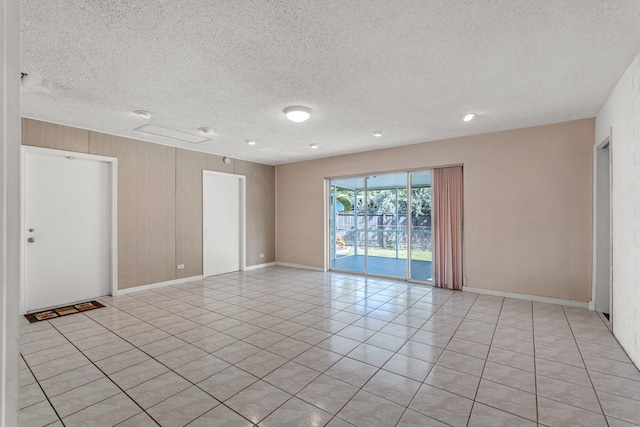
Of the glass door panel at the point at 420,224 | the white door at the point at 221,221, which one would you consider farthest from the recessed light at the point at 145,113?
the glass door panel at the point at 420,224

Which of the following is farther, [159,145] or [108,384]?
[159,145]

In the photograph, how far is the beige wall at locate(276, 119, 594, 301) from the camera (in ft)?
13.9

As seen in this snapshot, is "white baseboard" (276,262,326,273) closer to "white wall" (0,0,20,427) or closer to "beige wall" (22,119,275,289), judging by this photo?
"beige wall" (22,119,275,289)

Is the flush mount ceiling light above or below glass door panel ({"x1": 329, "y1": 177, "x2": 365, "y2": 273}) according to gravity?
above

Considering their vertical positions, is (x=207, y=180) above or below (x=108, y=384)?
above

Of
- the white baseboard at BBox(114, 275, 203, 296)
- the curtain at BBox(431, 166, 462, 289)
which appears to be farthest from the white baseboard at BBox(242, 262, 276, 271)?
the curtain at BBox(431, 166, 462, 289)

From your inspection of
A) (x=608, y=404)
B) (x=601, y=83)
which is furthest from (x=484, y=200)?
(x=608, y=404)

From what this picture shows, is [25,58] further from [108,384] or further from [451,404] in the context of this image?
[451,404]

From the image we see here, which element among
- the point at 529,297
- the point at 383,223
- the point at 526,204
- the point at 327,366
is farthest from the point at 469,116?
the point at 327,366

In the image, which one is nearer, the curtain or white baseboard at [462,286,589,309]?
white baseboard at [462,286,589,309]

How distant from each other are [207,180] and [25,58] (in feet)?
12.7

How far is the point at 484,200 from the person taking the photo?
494 centimetres

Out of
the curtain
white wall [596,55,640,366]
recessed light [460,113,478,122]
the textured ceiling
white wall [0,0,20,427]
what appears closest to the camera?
Result: white wall [0,0,20,427]

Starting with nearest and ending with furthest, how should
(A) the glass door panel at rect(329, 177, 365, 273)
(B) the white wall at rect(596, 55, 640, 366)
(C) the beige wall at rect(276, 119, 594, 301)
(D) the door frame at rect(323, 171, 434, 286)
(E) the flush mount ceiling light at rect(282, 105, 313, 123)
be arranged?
(B) the white wall at rect(596, 55, 640, 366), (E) the flush mount ceiling light at rect(282, 105, 313, 123), (C) the beige wall at rect(276, 119, 594, 301), (D) the door frame at rect(323, 171, 434, 286), (A) the glass door panel at rect(329, 177, 365, 273)
